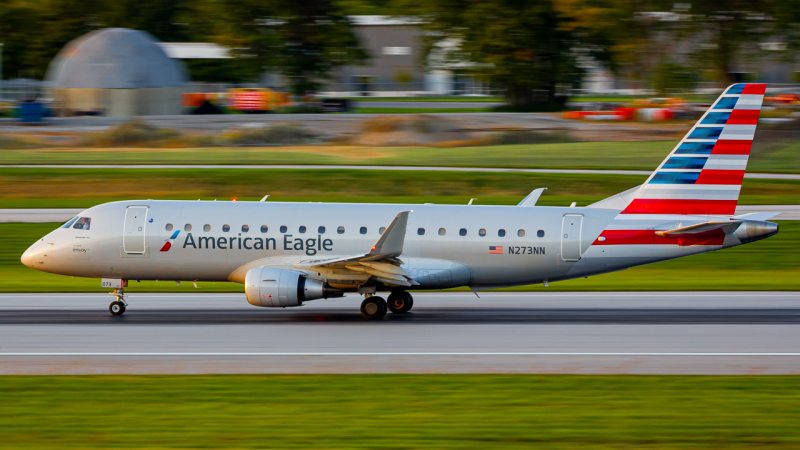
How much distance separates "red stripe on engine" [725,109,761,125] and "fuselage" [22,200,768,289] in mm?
2581

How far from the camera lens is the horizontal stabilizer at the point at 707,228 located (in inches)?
847

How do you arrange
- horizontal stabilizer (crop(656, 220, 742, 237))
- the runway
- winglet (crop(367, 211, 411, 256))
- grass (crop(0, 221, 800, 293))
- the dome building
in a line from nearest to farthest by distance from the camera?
the runway
winglet (crop(367, 211, 411, 256))
horizontal stabilizer (crop(656, 220, 742, 237))
grass (crop(0, 221, 800, 293))
the dome building

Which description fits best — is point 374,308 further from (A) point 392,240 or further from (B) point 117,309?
(B) point 117,309

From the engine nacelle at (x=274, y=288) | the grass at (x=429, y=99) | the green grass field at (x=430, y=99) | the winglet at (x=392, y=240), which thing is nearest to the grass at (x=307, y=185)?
the engine nacelle at (x=274, y=288)

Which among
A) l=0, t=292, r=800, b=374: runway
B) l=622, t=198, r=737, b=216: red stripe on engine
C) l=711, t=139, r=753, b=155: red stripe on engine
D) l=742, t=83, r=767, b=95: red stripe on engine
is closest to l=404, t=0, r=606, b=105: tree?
l=742, t=83, r=767, b=95: red stripe on engine

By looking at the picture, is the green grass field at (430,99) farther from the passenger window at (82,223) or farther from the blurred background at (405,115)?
the passenger window at (82,223)

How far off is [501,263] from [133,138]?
39977 millimetres

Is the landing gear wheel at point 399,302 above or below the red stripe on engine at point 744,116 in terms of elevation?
below

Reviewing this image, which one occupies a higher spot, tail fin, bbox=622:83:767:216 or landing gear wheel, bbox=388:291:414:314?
tail fin, bbox=622:83:767:216

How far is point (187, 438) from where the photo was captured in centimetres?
1245

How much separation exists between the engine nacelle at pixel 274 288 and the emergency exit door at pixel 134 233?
337 cm

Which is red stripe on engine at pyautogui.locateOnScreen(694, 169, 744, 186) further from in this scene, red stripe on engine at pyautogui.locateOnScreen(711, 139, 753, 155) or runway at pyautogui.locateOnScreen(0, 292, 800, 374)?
runway at pyautogui.locateOnScreen(0, 292, 800, 374)

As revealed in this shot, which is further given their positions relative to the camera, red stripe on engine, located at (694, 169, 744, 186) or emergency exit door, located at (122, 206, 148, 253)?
red stripe on engine, located at (694, 169, 744, 186)

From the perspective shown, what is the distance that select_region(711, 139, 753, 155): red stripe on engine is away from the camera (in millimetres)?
22609
